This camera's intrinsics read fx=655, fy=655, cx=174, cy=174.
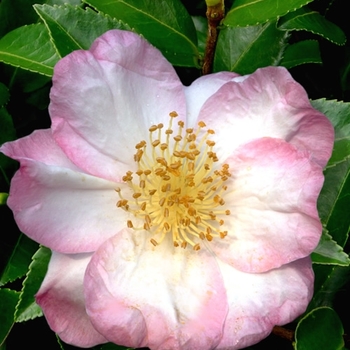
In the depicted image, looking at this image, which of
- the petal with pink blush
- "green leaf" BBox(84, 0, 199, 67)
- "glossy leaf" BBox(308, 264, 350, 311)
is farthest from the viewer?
"glossy leaf" BBox(308, 264, 350, 311)

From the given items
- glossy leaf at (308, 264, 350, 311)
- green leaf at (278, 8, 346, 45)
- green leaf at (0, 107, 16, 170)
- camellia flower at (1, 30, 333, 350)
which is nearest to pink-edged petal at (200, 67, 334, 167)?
camellia flower at (1, 30, 333, 350)

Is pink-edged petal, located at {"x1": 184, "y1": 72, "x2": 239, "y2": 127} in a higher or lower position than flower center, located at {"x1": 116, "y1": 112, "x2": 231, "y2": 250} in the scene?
higher

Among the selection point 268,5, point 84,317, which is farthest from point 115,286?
point 268,5

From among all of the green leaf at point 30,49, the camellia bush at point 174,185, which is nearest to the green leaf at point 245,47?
the camellia bush at point 174,185

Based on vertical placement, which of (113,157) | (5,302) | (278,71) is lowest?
(5,302)

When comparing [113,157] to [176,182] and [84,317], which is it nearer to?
[176,182]

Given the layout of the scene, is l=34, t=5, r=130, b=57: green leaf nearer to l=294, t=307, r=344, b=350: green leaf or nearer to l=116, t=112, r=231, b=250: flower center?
l=116, t=112, r=231, b=250: flower center

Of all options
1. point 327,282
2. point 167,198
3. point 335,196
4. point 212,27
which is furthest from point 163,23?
point 327,282
